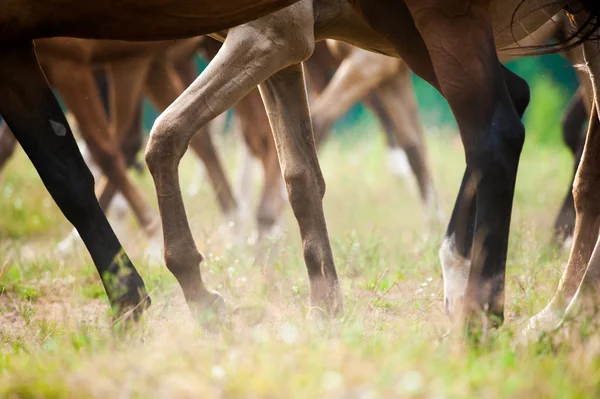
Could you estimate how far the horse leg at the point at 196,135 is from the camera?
23.2 ft

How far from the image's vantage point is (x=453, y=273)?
3705mm

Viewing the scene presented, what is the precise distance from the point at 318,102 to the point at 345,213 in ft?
7.03

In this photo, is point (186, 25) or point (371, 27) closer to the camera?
point (186, 25)

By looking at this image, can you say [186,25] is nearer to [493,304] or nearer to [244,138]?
[493,304]

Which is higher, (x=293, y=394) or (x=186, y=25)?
(x=186, y=25)

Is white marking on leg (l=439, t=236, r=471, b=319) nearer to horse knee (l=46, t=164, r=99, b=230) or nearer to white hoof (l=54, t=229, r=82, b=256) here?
horse knee (l=46, t=164, r=99, b=230)

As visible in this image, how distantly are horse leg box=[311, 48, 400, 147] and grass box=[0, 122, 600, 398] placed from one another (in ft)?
4.10

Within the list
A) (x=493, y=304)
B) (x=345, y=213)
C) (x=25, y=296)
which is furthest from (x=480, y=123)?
(x=345, y=213)

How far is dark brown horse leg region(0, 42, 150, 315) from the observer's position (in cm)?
323

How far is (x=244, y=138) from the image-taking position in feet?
25.4

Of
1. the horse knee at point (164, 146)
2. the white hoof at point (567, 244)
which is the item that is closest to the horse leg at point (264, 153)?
the white hoof at point (567, 244)

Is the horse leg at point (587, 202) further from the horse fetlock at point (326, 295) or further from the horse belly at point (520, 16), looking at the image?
the horse fetlock at point (326, 295)

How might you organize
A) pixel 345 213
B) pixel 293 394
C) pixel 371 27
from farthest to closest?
pixel 345 213, pixel 371 27, pixel 293 394

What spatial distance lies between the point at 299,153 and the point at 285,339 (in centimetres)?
138
